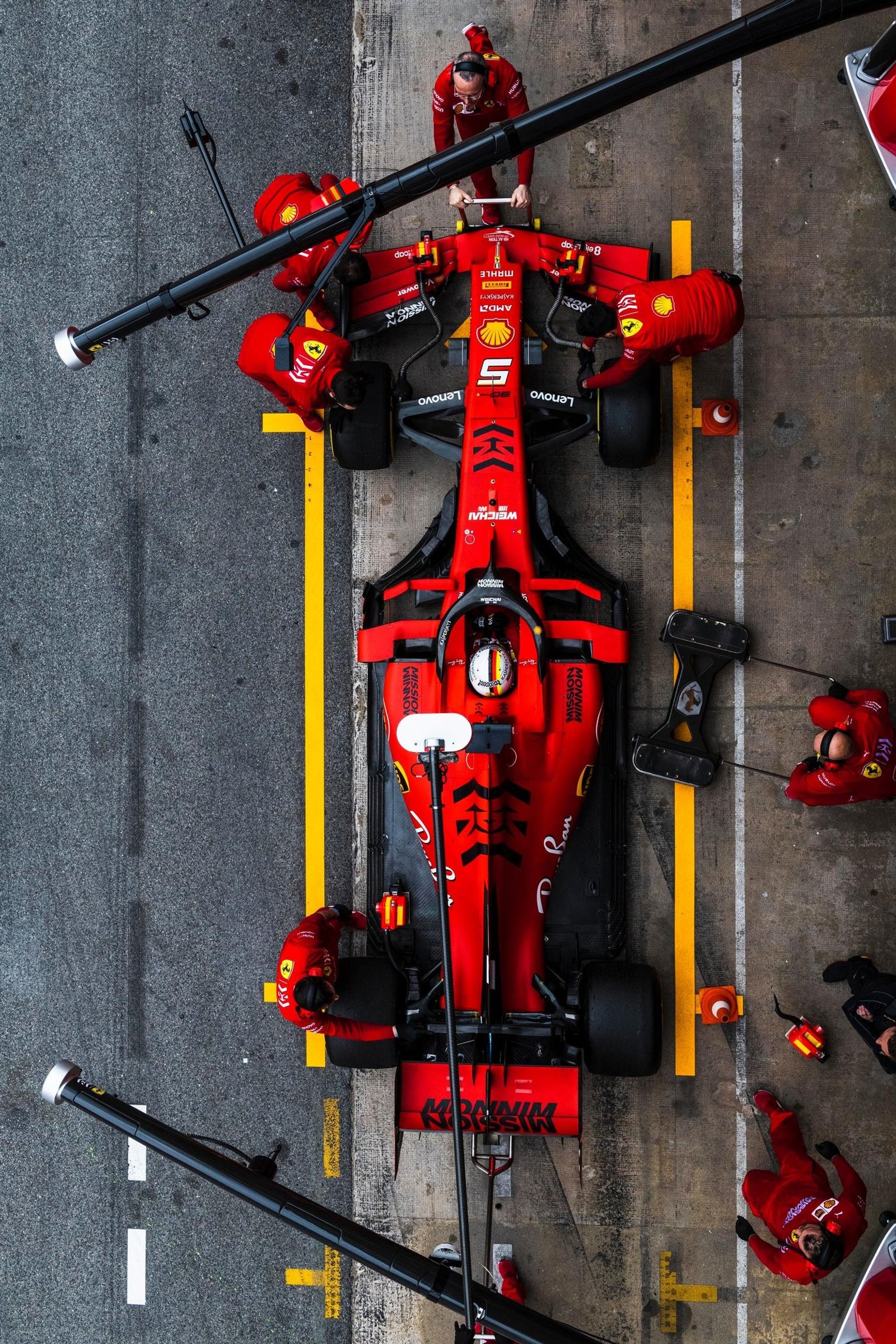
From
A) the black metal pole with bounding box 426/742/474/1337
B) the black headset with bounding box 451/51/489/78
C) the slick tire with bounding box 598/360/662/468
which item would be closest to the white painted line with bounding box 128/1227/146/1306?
the black metal pole with bounding box 426/742/474/1337

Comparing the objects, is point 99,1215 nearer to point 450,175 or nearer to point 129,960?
point 129,960

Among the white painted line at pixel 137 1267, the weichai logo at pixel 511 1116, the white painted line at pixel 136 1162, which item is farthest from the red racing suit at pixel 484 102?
the white painted line at pixel 137 1267

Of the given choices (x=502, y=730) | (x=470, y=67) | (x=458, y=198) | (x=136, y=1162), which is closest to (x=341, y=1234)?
(x=502, y=730)

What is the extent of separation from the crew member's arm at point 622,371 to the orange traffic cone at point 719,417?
77 centimetres

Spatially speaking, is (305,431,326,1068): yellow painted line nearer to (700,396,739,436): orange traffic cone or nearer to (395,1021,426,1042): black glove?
(395,1021,426,1042): black glove

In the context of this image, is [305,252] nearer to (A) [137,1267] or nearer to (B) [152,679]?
(B) [152,679]

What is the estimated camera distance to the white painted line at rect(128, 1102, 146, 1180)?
661 centimetres

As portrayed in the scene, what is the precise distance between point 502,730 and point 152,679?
9.17ft

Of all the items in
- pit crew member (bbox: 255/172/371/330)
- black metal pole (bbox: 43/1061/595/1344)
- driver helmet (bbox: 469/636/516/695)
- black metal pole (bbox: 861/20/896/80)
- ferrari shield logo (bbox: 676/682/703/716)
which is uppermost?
black metal pole (bbox: 861/20/896/80)

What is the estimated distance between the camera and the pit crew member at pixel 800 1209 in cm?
524

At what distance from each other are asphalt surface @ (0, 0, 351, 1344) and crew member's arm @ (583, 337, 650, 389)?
6.23ft

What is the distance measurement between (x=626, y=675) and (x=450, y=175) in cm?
368

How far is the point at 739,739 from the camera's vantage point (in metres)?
6.35

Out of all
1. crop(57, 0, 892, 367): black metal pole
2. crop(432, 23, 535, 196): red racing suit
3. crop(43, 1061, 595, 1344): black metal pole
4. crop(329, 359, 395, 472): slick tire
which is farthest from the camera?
crop(329, 359, 395, 472): slick tire
